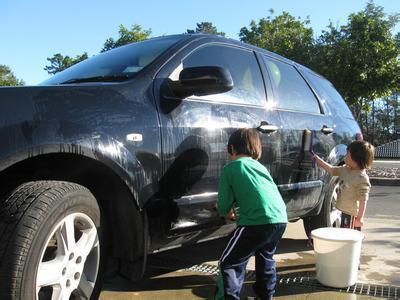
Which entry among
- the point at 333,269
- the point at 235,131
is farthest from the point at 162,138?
the point at 333,269

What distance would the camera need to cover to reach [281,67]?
14.2 ft

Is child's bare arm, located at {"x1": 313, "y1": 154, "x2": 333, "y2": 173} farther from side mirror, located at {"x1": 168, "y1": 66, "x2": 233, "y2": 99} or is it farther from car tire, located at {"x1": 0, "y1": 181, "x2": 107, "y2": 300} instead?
car tire, located at {"x1": 0, "y1": 181, "x2": 107, "y2": 300}

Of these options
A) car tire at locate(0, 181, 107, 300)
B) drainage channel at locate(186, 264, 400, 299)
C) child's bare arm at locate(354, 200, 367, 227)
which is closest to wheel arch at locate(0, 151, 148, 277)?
car tire at locate(0, 181, 107, 300)

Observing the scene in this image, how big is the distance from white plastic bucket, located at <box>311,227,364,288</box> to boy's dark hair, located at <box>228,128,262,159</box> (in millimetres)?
948

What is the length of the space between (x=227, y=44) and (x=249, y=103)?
49 centimetres

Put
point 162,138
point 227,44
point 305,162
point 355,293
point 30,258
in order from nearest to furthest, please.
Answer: point 30,258, point 162,138, point 355,293, point 227,44, point 305,162

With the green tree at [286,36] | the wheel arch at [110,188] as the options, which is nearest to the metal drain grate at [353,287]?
the wheel arch at [110,188]

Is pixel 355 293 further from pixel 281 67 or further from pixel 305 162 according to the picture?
pixel 281 67

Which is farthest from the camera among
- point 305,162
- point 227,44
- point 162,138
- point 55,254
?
point 305,162

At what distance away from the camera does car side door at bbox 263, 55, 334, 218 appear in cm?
387

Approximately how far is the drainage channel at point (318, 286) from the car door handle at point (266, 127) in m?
1.17

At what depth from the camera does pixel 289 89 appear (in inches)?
168

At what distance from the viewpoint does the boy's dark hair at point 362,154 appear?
3.86 metres

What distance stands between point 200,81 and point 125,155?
25.6 inches
